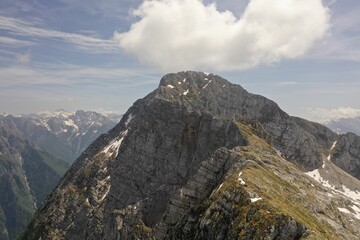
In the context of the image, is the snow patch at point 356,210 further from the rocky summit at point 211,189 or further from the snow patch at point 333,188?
the snow patch at point 333,188

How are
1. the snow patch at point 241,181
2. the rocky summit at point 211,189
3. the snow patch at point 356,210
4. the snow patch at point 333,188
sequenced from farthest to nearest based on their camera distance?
1. the snow patch at point 333,188
2. the snow patch at point 356,210
3. the snow patch at point 241,181
4. the rocky summit at point 211,189

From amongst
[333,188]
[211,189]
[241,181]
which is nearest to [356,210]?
[333,188]

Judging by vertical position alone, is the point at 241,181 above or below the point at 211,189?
above

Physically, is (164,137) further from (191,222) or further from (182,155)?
(191,222)

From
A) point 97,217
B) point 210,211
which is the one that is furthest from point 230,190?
point 97,217

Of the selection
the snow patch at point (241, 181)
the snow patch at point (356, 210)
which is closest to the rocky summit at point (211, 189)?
the snow patch at point (356, 210)

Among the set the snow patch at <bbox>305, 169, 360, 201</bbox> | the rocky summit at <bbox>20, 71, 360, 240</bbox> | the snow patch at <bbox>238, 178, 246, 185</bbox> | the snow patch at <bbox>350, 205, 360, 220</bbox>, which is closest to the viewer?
the rocky summit at <bbox>20, 71, 360, 240</bbox>

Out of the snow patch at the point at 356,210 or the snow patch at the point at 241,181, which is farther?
the snow patch at the point at 356,210

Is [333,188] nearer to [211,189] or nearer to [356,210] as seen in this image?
[356,210]

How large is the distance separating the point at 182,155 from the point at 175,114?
19.8m

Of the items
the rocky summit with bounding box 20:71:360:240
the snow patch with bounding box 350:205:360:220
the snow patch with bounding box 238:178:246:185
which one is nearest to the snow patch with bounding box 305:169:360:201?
the rocky summit with bounding box 20:71:360:240

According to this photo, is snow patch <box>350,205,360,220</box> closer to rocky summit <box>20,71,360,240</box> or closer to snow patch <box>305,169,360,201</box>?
rocky summit <box>20,71,360,240</box>

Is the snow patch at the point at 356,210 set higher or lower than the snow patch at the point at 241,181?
lower

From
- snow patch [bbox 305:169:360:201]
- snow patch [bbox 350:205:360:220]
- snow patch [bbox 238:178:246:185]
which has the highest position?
snow patch [bbox 238:178:246:185]
